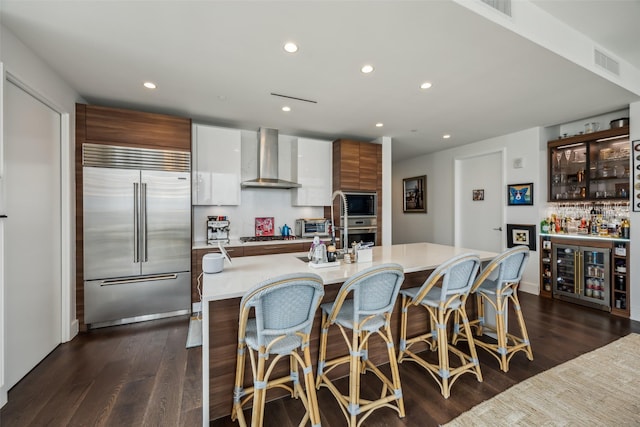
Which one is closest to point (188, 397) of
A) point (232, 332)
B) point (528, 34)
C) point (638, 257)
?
point (232, 332)

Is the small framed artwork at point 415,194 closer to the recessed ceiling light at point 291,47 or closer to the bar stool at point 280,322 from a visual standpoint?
the recessed ceiling light at point 291,47

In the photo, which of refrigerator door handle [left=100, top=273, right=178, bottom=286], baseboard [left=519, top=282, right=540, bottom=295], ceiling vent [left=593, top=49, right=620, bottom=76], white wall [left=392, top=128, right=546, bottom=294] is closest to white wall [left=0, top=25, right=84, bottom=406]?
refrigerator door handle [left=100, top=273, right=178, bottom=286]

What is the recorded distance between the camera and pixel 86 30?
1917 millimetres

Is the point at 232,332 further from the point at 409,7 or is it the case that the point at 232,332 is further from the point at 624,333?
the point at 624,333

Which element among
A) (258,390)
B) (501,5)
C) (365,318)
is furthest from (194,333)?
(501,5)

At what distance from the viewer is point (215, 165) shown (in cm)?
382

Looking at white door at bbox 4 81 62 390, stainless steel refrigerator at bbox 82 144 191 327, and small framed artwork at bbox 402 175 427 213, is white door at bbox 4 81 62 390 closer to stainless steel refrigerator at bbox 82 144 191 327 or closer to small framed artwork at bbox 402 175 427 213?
stainless steel refrigerator at bbox 82 144 191 327

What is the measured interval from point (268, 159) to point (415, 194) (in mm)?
3983

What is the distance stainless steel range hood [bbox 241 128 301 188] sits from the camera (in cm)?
407

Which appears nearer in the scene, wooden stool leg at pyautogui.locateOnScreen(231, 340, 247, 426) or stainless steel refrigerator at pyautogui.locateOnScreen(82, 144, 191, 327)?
wooden stool leg at pyautogui.locateOnScreen(231, 340, 247, 426)

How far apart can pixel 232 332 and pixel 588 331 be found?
370 cm

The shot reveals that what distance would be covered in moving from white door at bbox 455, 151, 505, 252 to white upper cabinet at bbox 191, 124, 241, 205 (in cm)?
441

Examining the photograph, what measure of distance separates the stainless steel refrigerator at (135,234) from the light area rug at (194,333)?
0.27 meters

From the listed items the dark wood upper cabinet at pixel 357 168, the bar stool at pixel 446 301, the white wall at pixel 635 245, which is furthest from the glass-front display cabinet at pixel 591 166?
the bar stool at pixel 446 301
